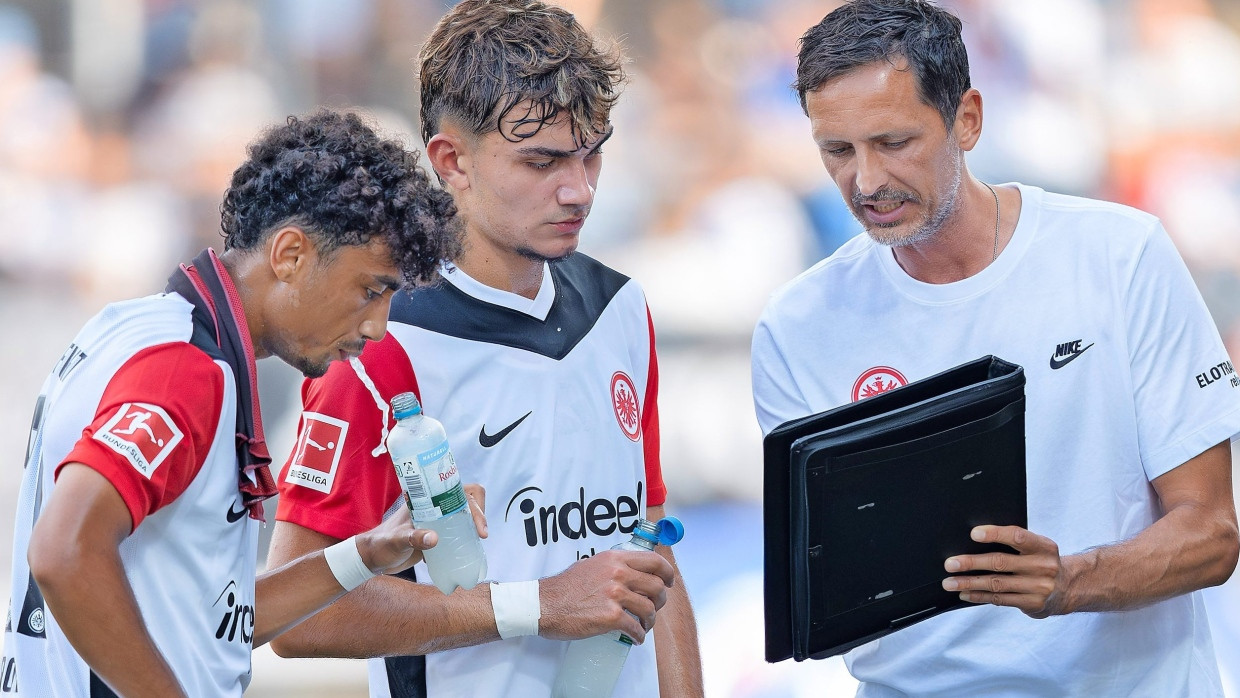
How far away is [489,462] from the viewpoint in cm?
212

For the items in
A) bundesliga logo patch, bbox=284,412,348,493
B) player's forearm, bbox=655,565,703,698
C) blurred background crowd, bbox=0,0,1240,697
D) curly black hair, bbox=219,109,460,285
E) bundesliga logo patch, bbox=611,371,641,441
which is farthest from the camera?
blurred background crowd, bbox=0,0,1240,697

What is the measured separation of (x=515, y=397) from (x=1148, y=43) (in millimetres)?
3985

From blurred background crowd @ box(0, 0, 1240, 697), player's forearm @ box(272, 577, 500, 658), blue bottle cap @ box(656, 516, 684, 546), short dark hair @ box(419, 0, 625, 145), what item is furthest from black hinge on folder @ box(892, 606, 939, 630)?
blurred background crowd @ box(0, 0, 1240, 697)

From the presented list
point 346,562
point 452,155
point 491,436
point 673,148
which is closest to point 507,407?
point 491,436

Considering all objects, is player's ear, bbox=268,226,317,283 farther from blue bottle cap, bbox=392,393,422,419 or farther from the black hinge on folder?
the black hinge on folder

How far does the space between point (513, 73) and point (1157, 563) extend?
1419 mm

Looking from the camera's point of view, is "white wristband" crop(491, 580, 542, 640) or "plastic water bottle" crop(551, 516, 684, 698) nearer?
"white wristband" crop(491, 580, 542, 640)

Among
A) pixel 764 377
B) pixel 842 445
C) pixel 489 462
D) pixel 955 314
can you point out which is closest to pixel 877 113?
pixel 955 314

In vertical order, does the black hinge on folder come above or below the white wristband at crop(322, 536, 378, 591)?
below

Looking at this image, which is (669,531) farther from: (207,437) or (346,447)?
(207,437)

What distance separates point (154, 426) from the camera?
157 centimetres

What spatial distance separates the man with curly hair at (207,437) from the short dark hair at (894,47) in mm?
827

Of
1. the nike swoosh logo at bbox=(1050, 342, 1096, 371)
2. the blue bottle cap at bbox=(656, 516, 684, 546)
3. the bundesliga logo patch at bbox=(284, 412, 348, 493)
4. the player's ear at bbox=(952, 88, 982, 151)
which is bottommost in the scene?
the blue bottle cap at bbox=(656, 516, 684, 546)

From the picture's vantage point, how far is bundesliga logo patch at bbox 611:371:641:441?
2297 mm
